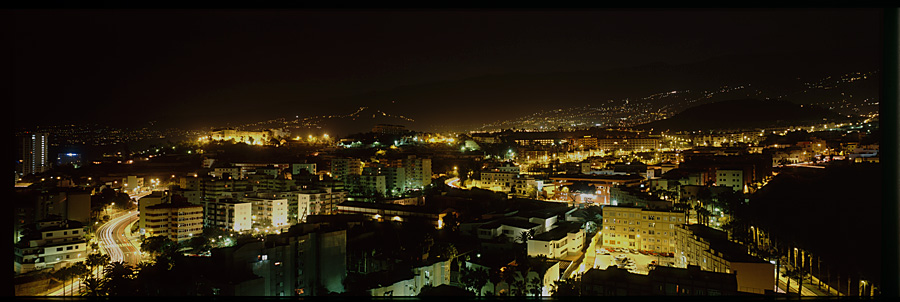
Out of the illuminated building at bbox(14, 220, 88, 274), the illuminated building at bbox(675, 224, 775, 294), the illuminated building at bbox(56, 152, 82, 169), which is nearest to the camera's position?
the illuminated building at bbox(675, 224, 775, 294)

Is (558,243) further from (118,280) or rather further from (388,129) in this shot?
(388,129)

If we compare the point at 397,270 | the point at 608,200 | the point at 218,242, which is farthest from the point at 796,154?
the point at 218,242

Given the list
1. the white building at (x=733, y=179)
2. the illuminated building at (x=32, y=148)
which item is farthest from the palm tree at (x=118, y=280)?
the white building at (x=733, y=179)

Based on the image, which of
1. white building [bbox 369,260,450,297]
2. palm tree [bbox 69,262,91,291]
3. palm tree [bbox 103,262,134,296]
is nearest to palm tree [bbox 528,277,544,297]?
white building [bbox 369,260,450,297]

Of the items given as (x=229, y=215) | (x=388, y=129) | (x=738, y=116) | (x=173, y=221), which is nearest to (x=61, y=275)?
(x=173, y=221)

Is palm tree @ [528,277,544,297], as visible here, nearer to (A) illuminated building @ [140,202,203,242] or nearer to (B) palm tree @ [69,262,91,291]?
(B) palm tree @ [69,262,91,291]

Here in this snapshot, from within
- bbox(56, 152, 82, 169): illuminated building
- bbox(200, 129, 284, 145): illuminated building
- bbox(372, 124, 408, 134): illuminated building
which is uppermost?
bbox(372, 124, 408, 134): illuminated building

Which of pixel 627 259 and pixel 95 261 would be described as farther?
pixel 627 259

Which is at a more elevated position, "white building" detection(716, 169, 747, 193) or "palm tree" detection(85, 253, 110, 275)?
"white building" detection(716, 169, 747, 193)
